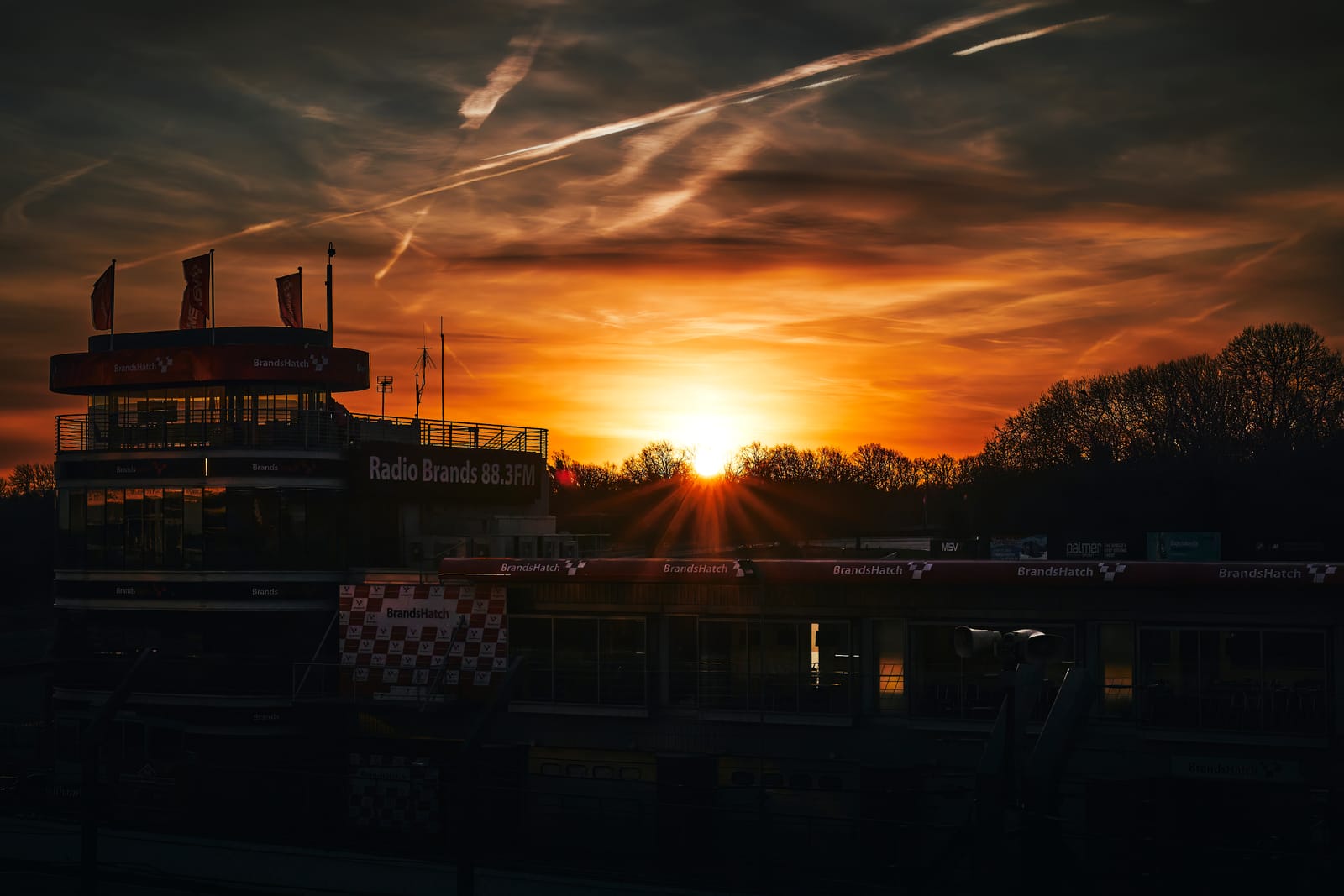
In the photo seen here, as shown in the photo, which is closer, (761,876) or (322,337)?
(761,876)

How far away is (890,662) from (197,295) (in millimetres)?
24627

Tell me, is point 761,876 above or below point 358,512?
below

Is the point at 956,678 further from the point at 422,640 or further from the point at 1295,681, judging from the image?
the point at 422,640

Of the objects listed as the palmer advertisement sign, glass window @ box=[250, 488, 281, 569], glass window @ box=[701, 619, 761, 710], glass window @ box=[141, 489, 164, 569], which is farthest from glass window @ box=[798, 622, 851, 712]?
glass window @ box=[141, 489, 164, 569]

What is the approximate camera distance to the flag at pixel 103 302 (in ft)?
148

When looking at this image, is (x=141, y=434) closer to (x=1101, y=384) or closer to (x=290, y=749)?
(x=290, y=749)

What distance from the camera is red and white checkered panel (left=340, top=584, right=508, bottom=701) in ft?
124

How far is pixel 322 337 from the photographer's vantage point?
44531mm

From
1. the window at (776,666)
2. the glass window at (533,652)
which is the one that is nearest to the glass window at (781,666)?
the window at (776,666)

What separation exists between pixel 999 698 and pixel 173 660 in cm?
2256

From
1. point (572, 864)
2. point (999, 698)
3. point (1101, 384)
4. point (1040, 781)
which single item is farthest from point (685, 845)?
point (1101, 384)

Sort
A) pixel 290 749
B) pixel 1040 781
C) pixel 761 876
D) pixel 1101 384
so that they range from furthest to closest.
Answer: pixel 1101 384 < pixel 290 749 < pixel 761 876 < pixel 1040 781

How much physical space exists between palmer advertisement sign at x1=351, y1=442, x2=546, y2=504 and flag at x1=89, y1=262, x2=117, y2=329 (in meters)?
10.8

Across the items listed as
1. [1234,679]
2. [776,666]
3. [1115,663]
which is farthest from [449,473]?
[1234,679]
